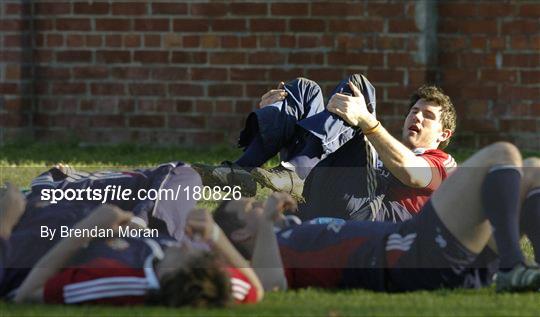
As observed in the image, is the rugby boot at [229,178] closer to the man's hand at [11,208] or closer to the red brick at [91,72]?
the man's hand at [11,208]

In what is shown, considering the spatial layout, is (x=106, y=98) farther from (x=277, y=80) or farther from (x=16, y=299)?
(x=16, y=299)

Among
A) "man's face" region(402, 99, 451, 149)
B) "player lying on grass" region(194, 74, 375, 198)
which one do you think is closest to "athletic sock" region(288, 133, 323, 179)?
"player lying on grass" region(194, 74, 375, 198)

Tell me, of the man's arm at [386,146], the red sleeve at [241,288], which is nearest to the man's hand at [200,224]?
the red sleeve at [241,288]

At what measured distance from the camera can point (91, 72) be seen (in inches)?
452

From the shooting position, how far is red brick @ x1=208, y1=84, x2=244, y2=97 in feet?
37.0

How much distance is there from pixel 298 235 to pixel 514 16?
19.6 ft

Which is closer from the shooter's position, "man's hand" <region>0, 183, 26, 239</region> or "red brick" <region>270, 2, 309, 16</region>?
"man's hand" <region>0, 183, 26, 239</region>

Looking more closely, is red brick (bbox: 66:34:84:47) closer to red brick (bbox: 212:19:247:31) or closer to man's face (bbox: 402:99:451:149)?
red brick (bbox: 212:19:247:31)

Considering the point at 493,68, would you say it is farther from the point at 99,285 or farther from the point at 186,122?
the point at 99,285

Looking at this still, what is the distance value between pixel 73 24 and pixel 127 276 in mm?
6823

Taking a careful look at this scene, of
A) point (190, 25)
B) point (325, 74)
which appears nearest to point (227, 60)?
point (190, 25)

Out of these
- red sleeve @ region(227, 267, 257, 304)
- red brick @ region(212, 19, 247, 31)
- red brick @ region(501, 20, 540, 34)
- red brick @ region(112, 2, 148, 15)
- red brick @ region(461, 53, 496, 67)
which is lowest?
red sleeve @ region(227, 267, 257, 304)

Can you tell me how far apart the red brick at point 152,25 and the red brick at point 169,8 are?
8 centimetres

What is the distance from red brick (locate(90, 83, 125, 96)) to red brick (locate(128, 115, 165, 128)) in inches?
10.0
